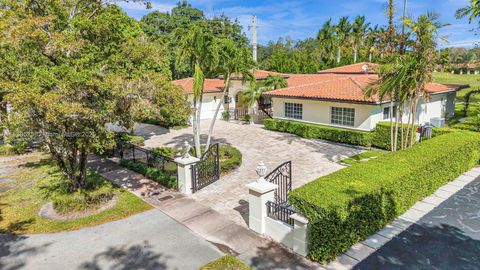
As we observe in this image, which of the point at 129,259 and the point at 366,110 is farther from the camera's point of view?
the point at 366,110

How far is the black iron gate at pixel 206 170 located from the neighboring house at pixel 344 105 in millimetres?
8791

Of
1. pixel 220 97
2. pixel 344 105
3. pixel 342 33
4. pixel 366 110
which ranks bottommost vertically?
pixel 366 110

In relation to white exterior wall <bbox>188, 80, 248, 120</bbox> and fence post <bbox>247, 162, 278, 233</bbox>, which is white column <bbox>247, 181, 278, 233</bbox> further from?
white exterior wall <bbox>188, 80, 248, 120</bbox>

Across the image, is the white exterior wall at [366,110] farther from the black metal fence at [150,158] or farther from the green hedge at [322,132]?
the black metal fence at [150,158]

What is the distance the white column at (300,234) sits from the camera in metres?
7.55

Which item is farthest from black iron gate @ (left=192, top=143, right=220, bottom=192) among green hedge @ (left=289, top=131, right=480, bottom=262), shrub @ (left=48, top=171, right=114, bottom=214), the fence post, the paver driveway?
green hedge @ (left=289, top=131, right=480, bottom=262)

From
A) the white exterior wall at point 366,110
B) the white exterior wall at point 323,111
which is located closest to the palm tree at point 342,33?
the white exterior wall at point 366,110

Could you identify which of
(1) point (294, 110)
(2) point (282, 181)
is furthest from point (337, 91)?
(2) point (282, 181)

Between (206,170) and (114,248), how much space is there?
16.9 ft

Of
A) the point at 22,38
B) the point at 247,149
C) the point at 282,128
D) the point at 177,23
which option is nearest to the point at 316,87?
the point at 282,128

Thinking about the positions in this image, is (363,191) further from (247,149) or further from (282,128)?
(282,128)

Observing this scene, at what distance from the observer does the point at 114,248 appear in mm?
8531

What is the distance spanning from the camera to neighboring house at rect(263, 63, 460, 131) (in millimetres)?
18953

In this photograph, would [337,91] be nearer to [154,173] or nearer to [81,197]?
[154,173]
